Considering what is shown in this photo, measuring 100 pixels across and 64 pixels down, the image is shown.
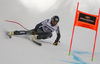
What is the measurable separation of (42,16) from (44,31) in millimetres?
2333

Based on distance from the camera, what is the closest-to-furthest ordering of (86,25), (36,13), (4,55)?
(4,55) → (86,25) → (36,13)

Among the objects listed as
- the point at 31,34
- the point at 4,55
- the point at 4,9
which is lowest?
the point at 4,55

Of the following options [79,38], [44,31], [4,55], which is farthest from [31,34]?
[79,38]

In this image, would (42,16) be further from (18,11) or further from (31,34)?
(31,34)

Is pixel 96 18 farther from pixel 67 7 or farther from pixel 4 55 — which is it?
pixel 67 7

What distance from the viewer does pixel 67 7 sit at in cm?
523

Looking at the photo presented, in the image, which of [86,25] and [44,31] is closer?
[86,25]

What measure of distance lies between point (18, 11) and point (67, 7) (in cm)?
A: 165

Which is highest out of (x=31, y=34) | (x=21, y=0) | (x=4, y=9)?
(x=21, y=0)

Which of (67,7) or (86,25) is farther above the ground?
(67,7)

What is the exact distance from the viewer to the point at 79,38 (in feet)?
12.4

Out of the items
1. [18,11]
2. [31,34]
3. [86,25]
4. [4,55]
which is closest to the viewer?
[4,55]

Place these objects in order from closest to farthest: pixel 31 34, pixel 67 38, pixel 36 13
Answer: pixel 31 34 < pixel 67 38 < pixel 36 13

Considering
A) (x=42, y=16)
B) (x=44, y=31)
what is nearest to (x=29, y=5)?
(x=42, y=16)
